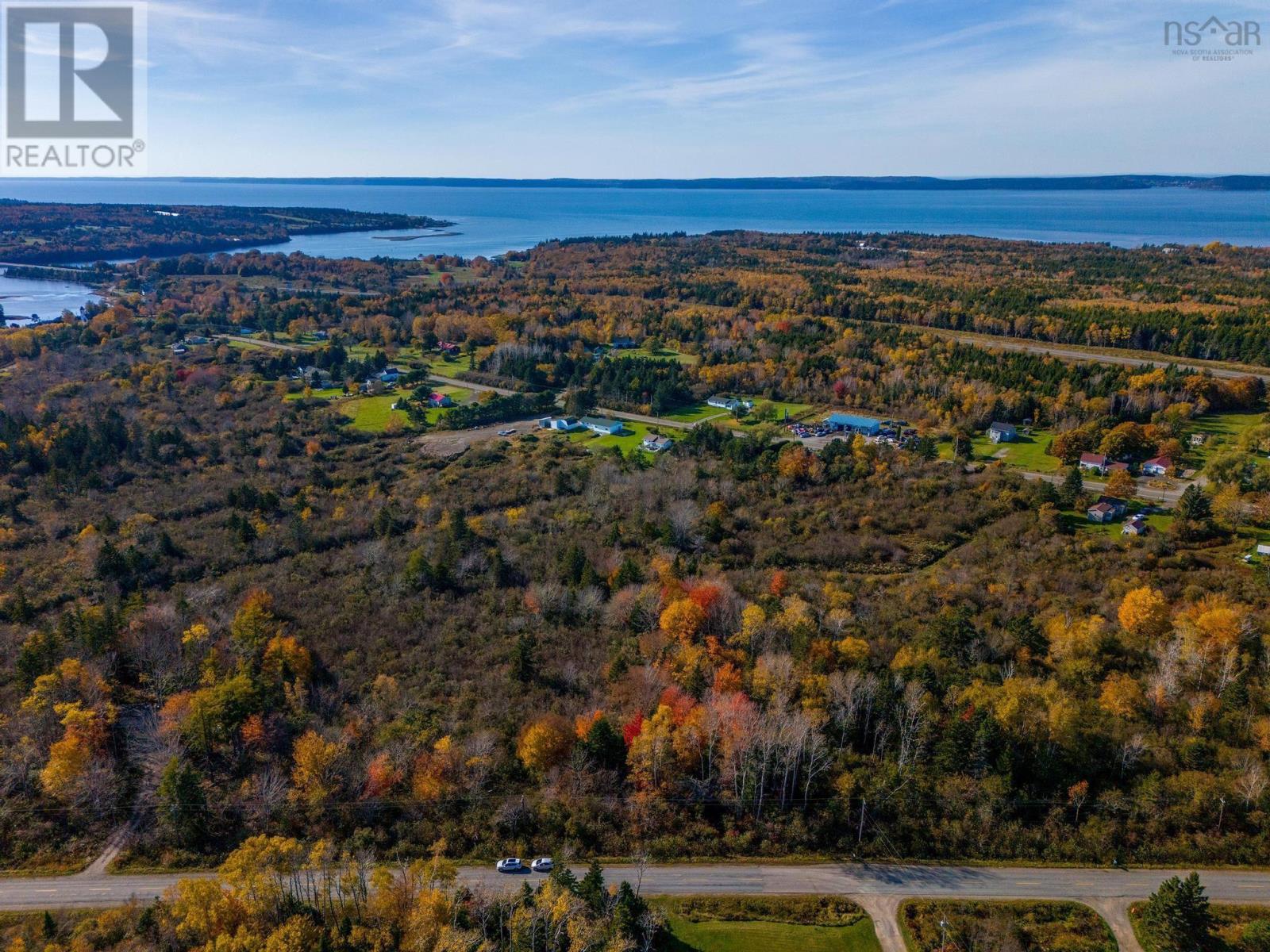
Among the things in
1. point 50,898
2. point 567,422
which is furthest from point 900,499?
point 50,898

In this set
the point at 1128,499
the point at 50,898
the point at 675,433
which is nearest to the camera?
the point at 50,898

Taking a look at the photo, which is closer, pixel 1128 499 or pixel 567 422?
pixel 1128 499

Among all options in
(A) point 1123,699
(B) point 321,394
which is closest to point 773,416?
(A) point 1123,699

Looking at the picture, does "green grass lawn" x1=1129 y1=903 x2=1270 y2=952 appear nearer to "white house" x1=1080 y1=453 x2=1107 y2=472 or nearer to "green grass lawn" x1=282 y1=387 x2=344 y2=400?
"white house" x1=1080 y1=453 x2=1107 y2=472

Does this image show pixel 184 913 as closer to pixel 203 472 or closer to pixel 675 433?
pixel 203 472

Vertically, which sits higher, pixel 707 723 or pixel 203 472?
pixel 203 472

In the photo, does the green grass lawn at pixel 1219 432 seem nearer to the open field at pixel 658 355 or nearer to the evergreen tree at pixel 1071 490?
the evergreen tree at pixel 1071 490

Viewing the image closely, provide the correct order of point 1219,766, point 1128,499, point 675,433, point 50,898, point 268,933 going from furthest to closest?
point 675,433 → point 1128,499 → point 1219,766 → point 50,898 → point 268,933

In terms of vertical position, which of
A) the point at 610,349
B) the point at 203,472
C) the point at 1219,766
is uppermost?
the point at 610,349
